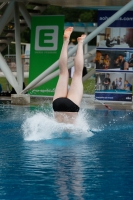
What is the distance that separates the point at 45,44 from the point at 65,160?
11.2m

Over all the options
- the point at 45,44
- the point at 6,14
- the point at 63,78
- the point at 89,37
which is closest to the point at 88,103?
the point at 45,44

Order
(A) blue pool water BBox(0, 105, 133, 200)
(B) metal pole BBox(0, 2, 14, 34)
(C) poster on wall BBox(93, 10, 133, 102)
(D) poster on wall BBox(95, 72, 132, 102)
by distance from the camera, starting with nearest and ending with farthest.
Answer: (A) blue pool water BBox(0, 105, 133, 200), (C) poster on wall BBox(93, 10, 133, 102), (D) poster on wall BBox(95, 72, 132, 102), (B) metal pole BBox(0, 2, 14, 34)

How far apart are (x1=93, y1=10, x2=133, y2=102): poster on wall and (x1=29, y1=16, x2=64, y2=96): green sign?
152cm

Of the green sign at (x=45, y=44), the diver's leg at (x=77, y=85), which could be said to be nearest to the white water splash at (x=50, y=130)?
the diver's leg at (x=77, y=85)

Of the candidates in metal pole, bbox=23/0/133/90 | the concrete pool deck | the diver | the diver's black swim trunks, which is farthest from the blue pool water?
the concrete pool deck

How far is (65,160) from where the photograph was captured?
9.10 meters

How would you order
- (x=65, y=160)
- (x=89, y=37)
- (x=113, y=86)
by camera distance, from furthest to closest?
(x=113, y=86) < (x=89, y=37) < (x=65, y=160)

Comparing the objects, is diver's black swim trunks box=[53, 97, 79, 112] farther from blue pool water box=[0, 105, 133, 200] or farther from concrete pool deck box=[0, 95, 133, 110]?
concrete pool deck box=[0, 95, 133, 110]

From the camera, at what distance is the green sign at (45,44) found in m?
19.7

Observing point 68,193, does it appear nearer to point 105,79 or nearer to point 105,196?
point 105,196

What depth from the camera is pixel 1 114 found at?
1555 centimetres

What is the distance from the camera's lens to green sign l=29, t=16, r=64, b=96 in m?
19.7

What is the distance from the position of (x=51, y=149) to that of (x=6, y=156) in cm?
94

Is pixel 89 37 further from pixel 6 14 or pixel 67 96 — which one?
pixel 67 96
